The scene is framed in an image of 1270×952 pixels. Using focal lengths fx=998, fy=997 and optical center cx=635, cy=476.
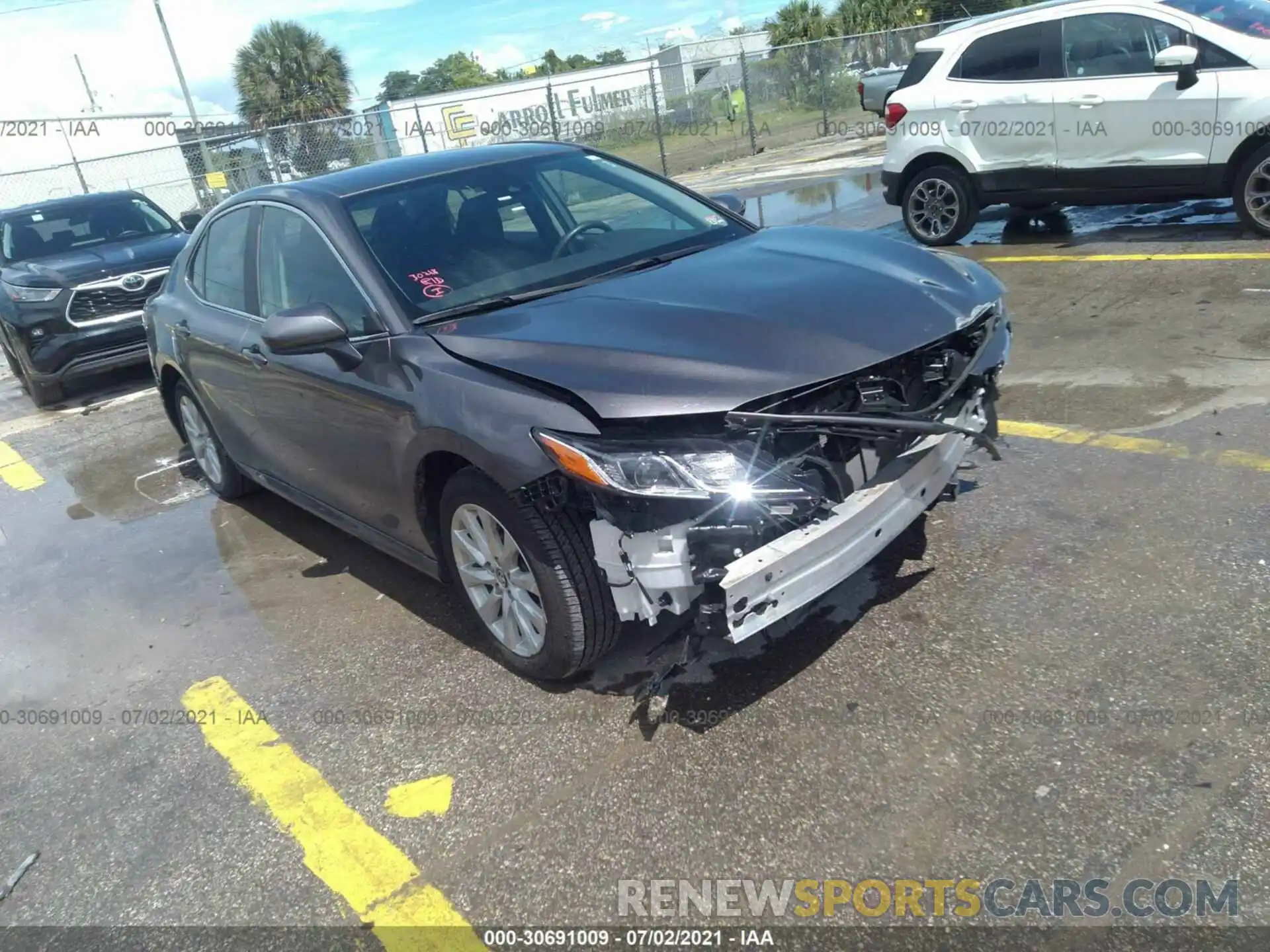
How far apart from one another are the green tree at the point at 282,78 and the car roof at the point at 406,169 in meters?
37.2

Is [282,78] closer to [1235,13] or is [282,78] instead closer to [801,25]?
[801,25]

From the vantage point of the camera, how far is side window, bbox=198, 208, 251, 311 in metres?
4.65

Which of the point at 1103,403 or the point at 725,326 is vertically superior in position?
the point at 725,326

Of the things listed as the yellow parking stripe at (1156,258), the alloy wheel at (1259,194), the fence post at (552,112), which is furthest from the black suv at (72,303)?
the fence post at (552,112)

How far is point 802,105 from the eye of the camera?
2238 centimetres

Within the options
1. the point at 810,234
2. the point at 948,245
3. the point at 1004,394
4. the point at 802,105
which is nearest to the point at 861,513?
the point at 810,234

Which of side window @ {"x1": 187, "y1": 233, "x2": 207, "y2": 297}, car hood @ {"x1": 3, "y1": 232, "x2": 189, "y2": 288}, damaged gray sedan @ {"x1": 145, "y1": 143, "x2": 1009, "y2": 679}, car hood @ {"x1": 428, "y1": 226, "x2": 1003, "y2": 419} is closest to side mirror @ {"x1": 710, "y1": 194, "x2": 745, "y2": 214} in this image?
damaged gray sedan @ {"x1": 145, "y1": 143, "x2": 1009, "y2": 679}

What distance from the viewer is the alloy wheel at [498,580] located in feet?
10.9

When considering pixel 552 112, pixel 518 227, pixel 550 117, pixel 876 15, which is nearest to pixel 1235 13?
pixel 518 227

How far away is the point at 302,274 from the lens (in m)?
4.09

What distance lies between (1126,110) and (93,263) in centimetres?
906

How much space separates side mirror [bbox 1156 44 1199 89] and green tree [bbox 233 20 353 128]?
118ft

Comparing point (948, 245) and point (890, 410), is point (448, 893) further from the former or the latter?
point (948, 245)

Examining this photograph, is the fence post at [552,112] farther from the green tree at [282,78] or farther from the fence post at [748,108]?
the green tree at [282,78]
